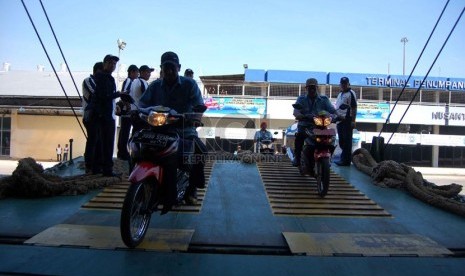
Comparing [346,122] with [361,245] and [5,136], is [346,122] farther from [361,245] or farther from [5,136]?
[5,136]

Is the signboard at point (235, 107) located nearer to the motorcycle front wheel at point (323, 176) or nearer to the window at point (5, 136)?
the window at point (5, 136)

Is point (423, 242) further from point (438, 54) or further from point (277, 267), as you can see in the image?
point (438, 54)

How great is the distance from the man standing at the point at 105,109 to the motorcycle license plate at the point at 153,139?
251 centimetres

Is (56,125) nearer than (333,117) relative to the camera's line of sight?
No

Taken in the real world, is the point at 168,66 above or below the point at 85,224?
above

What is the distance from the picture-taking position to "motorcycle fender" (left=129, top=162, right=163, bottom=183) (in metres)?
3.63

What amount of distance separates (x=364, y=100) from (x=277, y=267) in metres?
29.6

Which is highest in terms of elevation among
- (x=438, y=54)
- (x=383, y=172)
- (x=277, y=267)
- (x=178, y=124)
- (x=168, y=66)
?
(x=438, y=54)

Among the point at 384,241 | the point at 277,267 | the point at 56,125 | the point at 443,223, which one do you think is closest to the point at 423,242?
the point at 384,241

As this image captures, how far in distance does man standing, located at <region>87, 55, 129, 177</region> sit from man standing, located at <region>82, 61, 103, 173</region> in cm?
6

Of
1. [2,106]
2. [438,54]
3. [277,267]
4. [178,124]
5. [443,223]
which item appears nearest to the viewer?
[277,267]

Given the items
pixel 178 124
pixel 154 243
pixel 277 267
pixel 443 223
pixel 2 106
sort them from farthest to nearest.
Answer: pixel 2 106 < pixel 443 223 < pixel 178 124 < pixel 154 243 < pixel 277 267

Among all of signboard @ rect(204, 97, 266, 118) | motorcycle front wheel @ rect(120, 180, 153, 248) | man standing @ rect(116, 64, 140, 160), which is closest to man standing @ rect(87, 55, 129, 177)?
man standing @ rect(116, 64, 140, 160)

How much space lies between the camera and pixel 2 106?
98.6 feet
